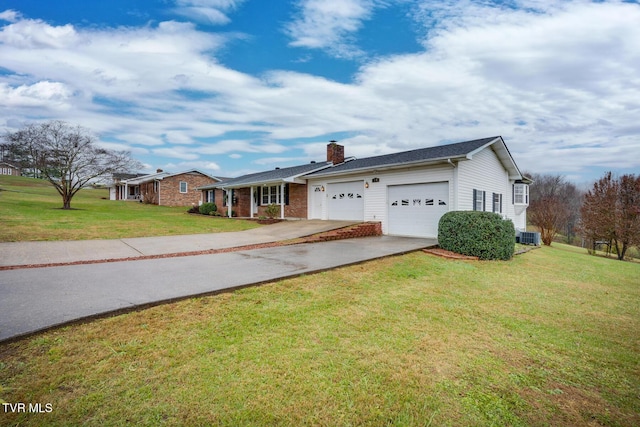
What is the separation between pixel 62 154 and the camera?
2164cm

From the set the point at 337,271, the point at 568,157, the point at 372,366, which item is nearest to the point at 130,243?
the point at 337,271

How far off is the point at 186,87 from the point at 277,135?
10.0 metres

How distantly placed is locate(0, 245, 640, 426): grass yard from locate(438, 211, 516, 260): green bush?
3.95 metres

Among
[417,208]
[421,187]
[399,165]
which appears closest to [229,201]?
[399,165]

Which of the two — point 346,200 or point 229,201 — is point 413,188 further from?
point 229,201

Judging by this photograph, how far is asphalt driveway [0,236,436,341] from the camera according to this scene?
12.6 ft

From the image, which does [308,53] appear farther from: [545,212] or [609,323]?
[545,212]

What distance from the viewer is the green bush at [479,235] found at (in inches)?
357

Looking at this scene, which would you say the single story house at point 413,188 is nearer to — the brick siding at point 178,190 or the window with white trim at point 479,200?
the window with white trim at point 479,200

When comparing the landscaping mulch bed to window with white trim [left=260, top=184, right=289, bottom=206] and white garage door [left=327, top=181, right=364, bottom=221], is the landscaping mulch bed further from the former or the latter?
window with white trim [left=260, top=184, right=289, bottom=206]

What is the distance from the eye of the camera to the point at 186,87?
54.1ft

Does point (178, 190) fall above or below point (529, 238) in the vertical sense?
above

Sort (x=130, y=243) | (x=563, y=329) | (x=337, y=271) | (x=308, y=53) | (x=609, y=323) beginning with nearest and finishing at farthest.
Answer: (x=563, y=329)
(x=609, y=323)
(x=337, y=271)
(x=130, y=243)
(x=308, y=53)

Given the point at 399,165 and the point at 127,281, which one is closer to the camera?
the point at 127,281
